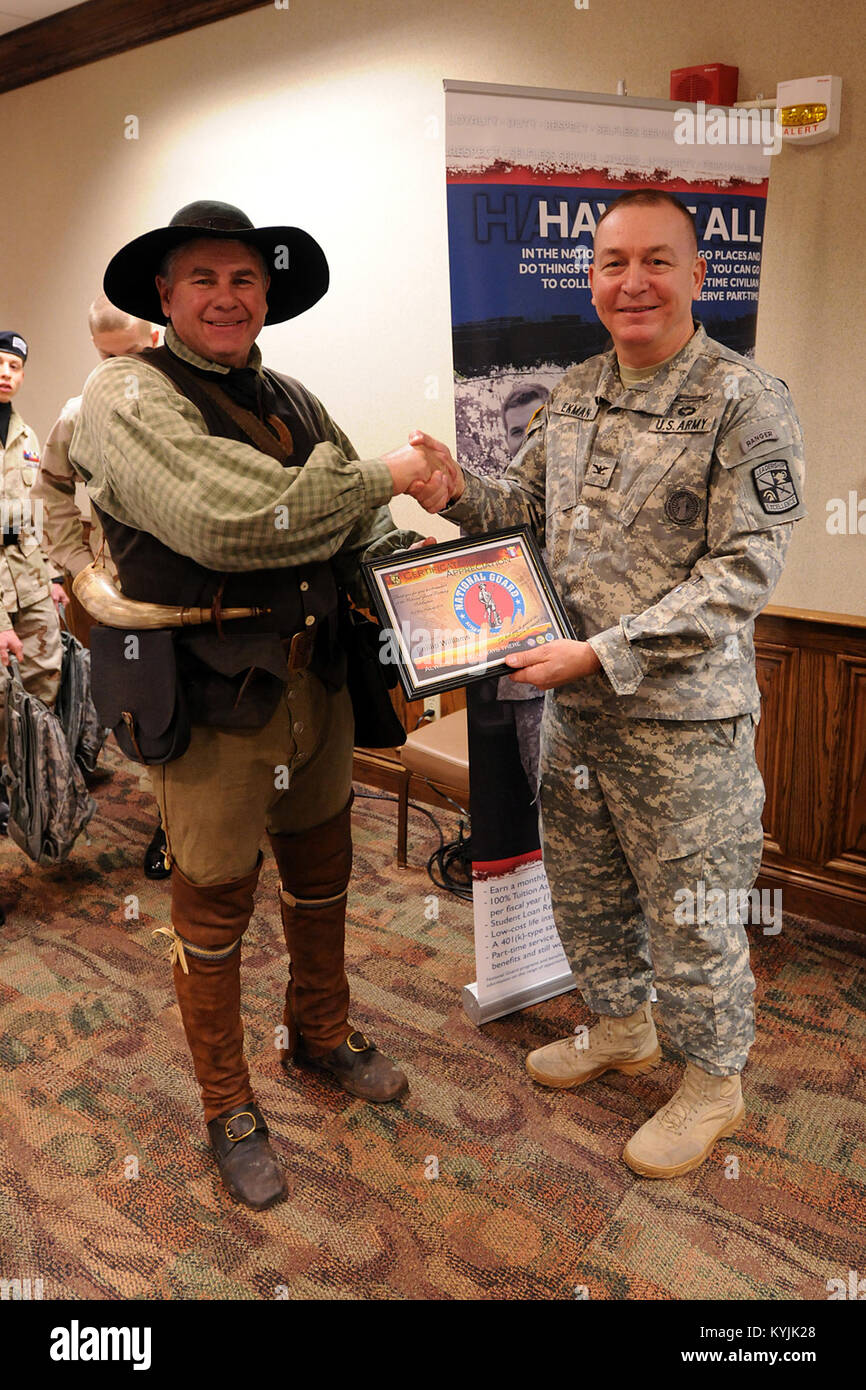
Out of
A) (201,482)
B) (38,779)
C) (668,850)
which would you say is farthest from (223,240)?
(38,779)

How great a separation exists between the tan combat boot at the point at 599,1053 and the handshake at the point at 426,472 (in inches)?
50.2

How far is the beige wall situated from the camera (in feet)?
8.55

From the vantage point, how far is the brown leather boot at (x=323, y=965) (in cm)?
215

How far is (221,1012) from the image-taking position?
2000 mm

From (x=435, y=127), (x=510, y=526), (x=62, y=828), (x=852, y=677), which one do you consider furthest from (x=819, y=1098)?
(x=435, y=127)

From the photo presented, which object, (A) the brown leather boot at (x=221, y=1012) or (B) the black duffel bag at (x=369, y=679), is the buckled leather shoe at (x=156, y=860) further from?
(B) the black duffel bag at (x=369, y=679)

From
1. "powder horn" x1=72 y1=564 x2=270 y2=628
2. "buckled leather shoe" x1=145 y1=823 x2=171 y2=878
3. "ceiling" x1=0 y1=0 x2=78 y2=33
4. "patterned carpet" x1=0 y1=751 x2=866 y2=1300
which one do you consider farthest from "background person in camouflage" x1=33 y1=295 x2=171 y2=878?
"ceiling" x1=0 y1=0 x2=78 y2=33

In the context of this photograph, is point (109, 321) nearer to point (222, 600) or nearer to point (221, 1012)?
point (222, 600)

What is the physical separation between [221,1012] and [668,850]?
958 mm

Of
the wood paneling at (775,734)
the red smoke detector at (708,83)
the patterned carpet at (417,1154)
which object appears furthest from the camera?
the wood paneling at (775,734)

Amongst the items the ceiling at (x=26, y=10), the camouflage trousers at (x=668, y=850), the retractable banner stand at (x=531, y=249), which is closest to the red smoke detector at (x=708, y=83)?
the retractable banner stand at (x=531, y=249)

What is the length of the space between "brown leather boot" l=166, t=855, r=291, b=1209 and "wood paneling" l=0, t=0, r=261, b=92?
11.3 feet
